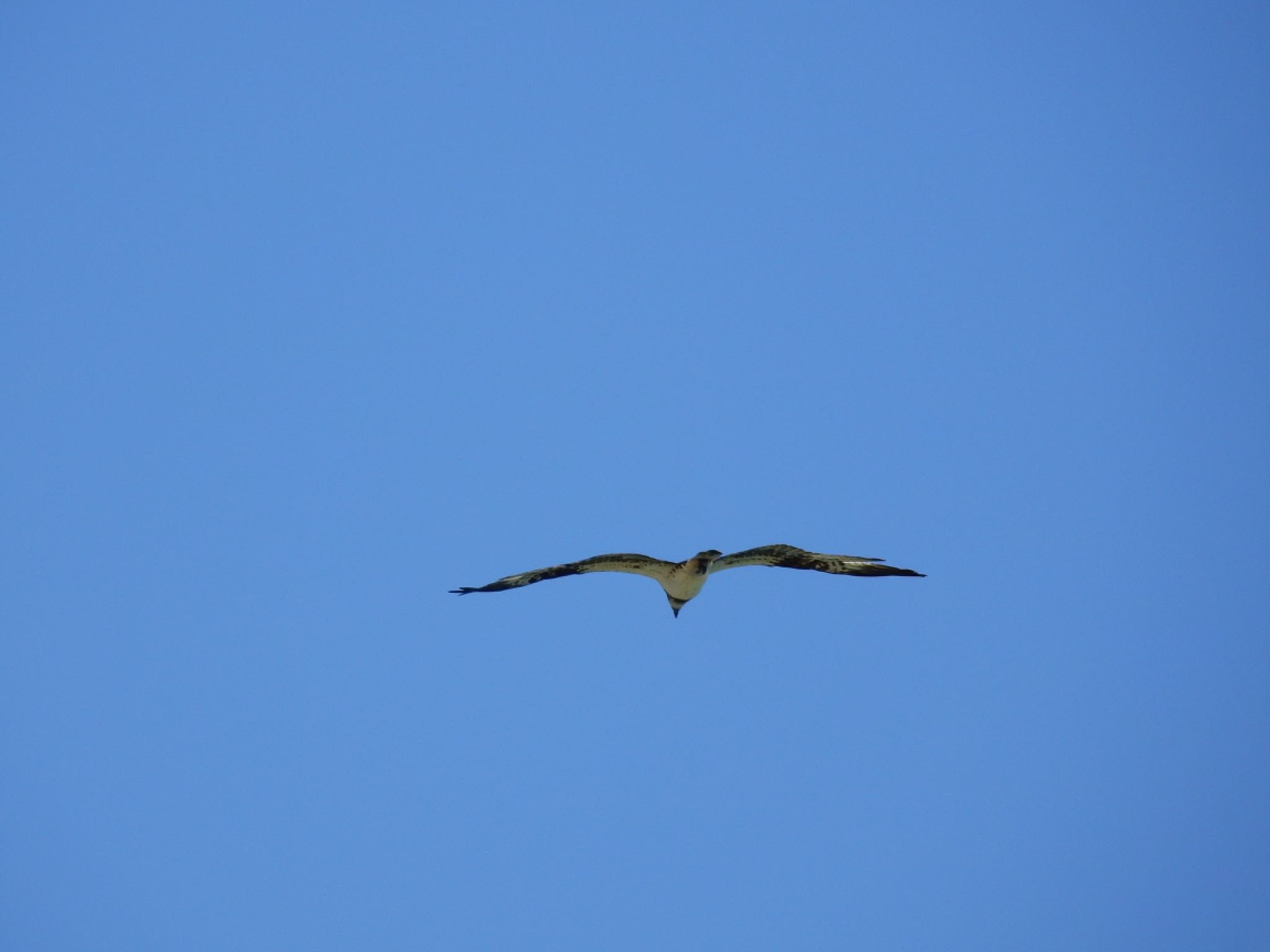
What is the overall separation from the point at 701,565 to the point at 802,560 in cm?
224

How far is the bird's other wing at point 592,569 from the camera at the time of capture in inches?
1073

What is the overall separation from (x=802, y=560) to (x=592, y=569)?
4666 millimetres

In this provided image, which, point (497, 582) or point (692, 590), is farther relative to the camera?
point (692, 590)

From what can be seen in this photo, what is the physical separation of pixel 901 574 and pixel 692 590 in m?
5.46

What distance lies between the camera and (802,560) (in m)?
27.1

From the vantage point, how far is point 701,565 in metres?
27.6

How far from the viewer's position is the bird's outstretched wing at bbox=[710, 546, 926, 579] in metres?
26.9

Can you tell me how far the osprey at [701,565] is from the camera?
26906 millimetres

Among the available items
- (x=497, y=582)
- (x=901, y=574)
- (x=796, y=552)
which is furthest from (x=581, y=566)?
(x=901, y=574)

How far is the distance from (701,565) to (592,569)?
2.45m

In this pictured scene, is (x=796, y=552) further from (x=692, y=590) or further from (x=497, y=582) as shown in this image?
(x=497, y=582)

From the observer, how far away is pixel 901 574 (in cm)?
2591

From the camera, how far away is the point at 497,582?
27328mm

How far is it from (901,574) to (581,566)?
696 cm
